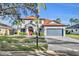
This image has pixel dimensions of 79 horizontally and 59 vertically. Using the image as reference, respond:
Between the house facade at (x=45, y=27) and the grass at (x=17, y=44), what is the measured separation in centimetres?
18

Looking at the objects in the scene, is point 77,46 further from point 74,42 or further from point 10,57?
point 10,57

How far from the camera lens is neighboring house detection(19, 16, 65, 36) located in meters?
9.23

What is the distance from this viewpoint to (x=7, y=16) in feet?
30.6

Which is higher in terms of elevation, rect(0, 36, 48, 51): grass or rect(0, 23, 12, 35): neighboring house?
rect(0, 23, 12, 35): neighboring house

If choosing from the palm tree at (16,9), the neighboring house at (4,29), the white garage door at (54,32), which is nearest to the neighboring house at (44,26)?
the white garage door at (54,32)

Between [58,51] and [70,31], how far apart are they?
1.60ft

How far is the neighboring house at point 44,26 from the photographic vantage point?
9.23m

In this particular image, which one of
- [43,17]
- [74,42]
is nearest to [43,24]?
[43,17]

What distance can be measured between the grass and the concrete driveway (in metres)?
0.14

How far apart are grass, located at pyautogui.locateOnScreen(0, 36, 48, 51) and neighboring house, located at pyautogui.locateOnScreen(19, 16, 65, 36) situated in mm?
178

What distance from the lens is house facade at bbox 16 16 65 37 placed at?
9.23 meters

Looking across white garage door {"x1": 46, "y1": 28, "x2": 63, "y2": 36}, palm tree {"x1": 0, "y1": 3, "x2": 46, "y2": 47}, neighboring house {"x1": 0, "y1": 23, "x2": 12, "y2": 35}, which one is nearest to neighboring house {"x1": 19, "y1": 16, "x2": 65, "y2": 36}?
white garage door {"x1": 46, "y1": 28, "x2": 63, "y2": 36}

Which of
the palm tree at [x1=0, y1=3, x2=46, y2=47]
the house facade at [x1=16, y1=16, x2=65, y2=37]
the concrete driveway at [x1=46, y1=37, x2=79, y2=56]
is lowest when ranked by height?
the concrete driveway at [x1=46, y1=37, x2=79, y2=56]

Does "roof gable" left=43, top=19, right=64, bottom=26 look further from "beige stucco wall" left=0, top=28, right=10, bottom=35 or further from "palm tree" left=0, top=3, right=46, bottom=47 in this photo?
"beige stucco wall" left=0, top=28, right=10, bottom=35
